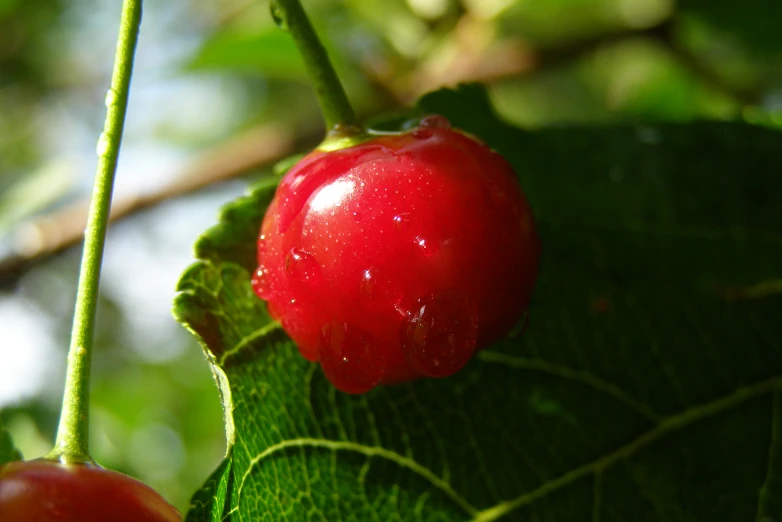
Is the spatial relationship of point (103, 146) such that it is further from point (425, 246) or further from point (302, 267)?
point (425, 246)

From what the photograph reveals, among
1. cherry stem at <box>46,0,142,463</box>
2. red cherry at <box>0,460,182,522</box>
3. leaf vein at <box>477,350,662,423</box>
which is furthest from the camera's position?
leaf vein at <box>477,350,662,423</box>

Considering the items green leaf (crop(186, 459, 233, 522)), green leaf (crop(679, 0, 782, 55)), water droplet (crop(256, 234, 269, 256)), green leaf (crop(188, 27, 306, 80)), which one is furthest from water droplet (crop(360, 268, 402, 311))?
green leaf (crop(679, 0, 782, 55))

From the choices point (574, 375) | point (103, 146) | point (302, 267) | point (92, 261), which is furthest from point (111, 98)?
point (574, 375)

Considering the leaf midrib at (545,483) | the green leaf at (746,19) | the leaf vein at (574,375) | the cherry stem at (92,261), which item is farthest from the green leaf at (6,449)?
the green leaf at (746,19)

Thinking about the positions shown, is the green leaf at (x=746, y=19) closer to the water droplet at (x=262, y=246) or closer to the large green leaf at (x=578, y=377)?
the large green leaf at (x=578, y=377)

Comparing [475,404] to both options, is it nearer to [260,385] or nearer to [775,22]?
[260,385]

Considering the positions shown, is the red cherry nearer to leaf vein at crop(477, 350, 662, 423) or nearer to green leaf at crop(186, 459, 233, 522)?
green leaf at crop(186, 459, 233, 522)
